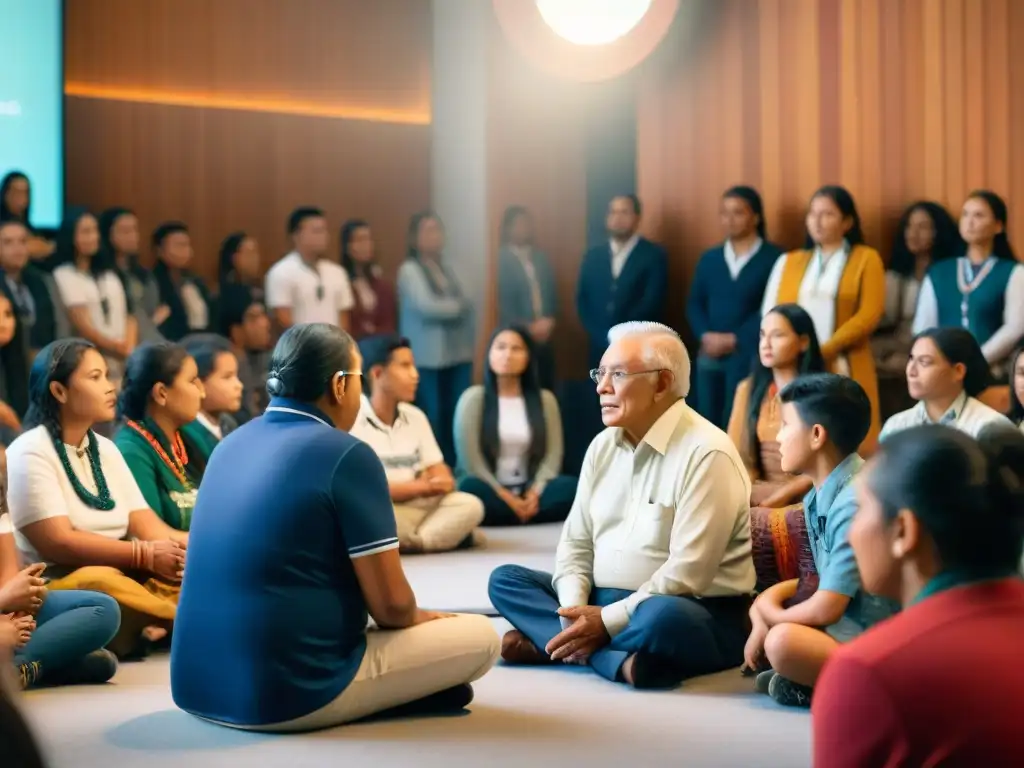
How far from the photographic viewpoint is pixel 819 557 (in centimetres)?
329

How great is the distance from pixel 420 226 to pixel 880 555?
6.06 meters

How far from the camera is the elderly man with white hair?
352cm

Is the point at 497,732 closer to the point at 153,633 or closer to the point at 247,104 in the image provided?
the point at 153,633

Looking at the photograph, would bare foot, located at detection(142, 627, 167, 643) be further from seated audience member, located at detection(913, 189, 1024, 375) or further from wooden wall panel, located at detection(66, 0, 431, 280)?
wooden wall panel, located at detection(66, 0, 431, 280)

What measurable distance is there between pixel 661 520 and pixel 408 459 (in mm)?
2445

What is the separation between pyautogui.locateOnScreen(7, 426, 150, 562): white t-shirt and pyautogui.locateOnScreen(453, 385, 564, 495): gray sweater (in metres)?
2.80

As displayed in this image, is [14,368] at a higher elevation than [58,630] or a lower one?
higher

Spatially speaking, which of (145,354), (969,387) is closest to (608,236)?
(969,387)

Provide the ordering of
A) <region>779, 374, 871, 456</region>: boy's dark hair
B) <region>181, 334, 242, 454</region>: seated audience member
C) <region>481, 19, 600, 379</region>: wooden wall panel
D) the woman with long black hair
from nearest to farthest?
<region>779, 374, 871, 456</region>: boy's dark hair
<region>181, 334, 242, 454</region>: seated audience member
the woman with long black hair
<region>481, 19, 600, 379</region>: wooden wall panel

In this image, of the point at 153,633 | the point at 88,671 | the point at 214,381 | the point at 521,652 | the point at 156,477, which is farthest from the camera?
the point at 214,381

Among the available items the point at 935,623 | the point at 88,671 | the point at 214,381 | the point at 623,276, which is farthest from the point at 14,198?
the point at 935,623

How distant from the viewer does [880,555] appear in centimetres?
155

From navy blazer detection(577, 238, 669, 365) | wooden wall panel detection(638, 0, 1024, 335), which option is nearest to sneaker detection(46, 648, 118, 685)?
navy blazer detection(577, 238, 669, 365)

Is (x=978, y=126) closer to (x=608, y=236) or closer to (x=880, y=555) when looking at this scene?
(x=608, y=236)
